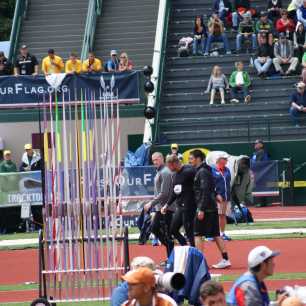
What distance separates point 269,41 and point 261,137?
3.17 metres

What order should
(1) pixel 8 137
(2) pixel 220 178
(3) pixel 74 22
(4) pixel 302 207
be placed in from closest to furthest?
(2) pixel 220 178, (4) pixel 302 207, (1) pixel 8 137, (3) pixel 74 22

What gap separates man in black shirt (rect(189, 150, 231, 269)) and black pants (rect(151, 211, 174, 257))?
83 centimetres

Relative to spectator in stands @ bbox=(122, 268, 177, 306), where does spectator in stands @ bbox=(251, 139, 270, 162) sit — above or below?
below

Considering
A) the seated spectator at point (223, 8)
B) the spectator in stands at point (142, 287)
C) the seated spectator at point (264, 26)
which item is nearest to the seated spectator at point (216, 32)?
the seated spectator at point (223, 8)

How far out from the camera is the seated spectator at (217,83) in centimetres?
3709

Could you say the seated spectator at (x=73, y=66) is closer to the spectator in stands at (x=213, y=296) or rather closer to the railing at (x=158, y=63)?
the railing at (x=158, y=63)

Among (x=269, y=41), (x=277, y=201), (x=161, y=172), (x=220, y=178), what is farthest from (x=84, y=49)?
(x=161, y=172)

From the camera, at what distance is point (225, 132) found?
121 feet

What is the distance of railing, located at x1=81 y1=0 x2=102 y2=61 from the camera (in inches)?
1590

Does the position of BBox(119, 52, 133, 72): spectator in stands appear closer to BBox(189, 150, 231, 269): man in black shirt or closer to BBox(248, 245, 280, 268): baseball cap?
BBox(189, 150, 231, 269): man in black shirt

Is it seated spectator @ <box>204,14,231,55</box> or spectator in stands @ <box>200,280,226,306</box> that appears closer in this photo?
spectator in stands @ <box>200,280,226,306</box>

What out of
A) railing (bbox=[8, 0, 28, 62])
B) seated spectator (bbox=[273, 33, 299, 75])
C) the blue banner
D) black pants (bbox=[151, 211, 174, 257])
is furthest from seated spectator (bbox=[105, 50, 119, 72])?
black pants (bbox=[151, 211, 174, 257])

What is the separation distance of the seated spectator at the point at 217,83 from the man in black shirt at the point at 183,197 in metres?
17.0

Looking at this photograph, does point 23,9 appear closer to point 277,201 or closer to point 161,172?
point 277,201
